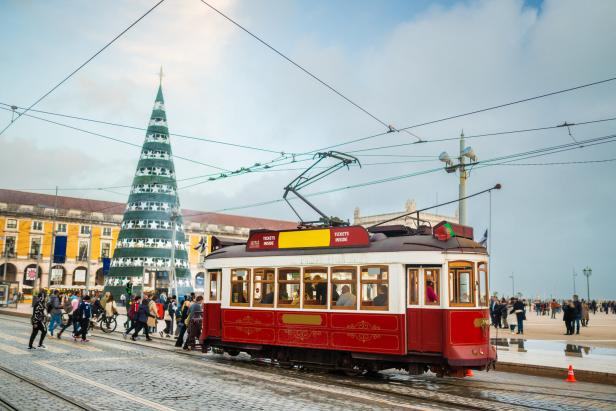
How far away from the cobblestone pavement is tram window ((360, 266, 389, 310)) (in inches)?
64.3

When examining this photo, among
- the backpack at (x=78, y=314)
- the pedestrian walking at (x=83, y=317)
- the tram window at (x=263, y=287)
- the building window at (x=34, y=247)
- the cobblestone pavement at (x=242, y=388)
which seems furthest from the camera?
the building window at (x=34, y=247)

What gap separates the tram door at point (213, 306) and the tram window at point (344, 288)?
4099mm

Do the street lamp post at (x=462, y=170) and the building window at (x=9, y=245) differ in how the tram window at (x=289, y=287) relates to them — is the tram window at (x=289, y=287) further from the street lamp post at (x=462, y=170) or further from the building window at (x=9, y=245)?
the building window at (x=9, y=245)

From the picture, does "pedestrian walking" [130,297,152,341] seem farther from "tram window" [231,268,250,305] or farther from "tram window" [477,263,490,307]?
"tram window" [477,263,490,307]

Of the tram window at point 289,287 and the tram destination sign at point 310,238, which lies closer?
the tram destination sign at point 310,238

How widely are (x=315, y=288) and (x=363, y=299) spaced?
1.36m

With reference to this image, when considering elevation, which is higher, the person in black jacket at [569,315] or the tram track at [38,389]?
the person in black jacket at [569,315]

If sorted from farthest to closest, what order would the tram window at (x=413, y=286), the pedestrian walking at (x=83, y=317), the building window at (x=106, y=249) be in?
the building window at (x=106, y=249) → the pedestrian walking at (x=83, y=317) → the tram window at (x=413, y=286)

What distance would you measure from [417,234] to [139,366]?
7.09 meters

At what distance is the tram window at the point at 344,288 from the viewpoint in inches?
510

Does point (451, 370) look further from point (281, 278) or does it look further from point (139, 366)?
point (139, 366)

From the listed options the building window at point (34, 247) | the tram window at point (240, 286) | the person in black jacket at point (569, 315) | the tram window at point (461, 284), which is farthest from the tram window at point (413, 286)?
the building window at point (34, 247)

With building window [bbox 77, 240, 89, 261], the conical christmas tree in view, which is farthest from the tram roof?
→ building window [bbox 77, 240, 89, 261]

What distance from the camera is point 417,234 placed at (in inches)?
522
